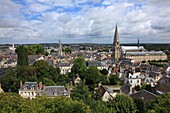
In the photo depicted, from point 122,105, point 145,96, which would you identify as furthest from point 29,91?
point 145,96

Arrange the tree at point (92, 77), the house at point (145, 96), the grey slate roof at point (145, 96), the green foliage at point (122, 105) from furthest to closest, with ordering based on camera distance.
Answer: the tree at point (92, 77), the grey slate roof at point (145, 96), the house at point (145, 96), the green foliage at point (122, 105)

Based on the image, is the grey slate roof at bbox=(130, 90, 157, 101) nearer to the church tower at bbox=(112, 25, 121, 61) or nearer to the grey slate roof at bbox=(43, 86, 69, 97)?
the grey slate roof at bbox=(43, 86, 69, 97)

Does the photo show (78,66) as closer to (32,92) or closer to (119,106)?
(32,92)

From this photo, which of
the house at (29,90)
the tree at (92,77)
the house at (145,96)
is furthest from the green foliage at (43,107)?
the tree at (92,77)

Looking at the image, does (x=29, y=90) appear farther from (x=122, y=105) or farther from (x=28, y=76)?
(x=122, y=105)

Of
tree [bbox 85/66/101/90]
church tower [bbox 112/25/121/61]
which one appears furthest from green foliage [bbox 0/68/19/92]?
church tower [bbox 112/25/121/61]

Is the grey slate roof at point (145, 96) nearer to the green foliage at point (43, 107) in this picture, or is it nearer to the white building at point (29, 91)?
the green foliage at point (43, 107)

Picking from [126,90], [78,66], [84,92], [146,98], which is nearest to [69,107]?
[84,92]

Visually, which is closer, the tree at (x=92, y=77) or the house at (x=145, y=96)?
the house at (x=145, y=96)

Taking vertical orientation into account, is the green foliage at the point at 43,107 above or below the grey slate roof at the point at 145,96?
above

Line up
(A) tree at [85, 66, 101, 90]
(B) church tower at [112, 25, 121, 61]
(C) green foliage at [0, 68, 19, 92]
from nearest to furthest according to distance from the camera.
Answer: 1. (C) green foliage at [0, 68, 19, 92]
2. (A) tree at [85, 66, 101, 90]
3. (B) church tower at [112, 25, 121, 61]
